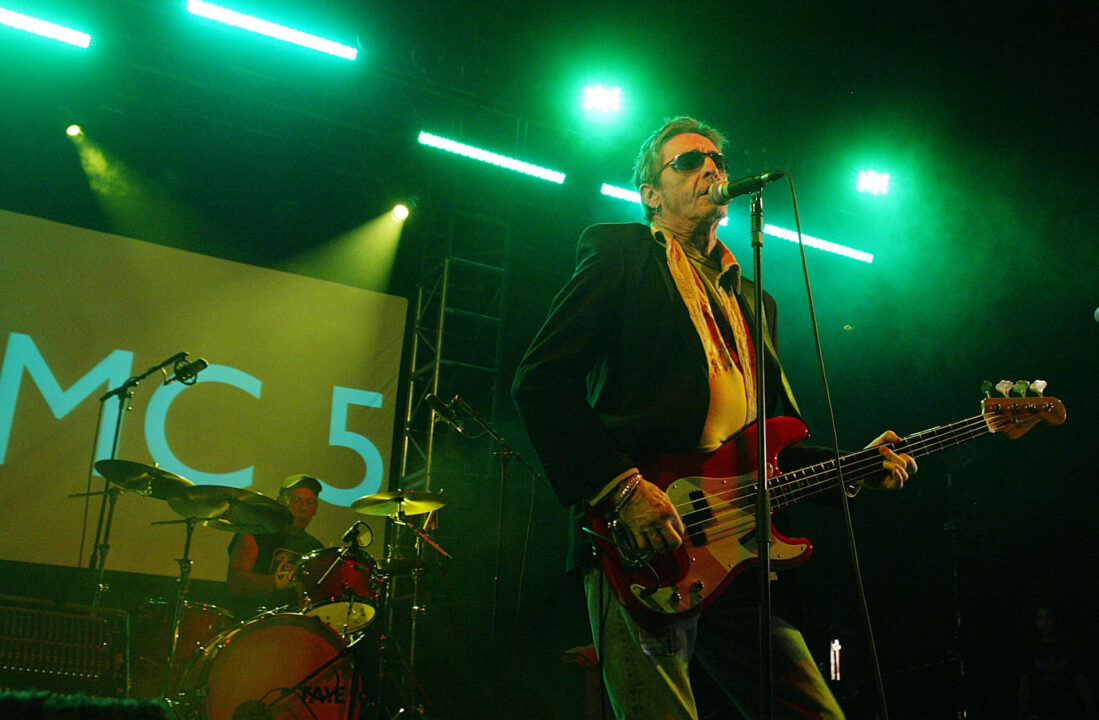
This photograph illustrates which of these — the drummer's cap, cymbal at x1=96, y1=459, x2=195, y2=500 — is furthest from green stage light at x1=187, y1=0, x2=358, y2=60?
cymbal at x1=96, y1=459, x2=195, y2=500

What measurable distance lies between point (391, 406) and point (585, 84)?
10.9 feet

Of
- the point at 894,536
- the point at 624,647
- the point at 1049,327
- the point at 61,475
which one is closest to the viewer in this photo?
the point at 624,647

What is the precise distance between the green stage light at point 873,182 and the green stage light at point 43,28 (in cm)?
673

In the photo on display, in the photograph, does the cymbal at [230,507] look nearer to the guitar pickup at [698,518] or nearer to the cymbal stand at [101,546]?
the cymbal stand at [101,546]

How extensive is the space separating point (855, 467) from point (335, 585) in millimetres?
3619

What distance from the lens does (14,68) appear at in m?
6.55

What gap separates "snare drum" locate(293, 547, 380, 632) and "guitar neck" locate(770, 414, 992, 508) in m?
3.40

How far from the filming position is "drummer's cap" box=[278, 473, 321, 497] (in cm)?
631

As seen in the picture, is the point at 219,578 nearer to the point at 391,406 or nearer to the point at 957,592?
the point at 391,406

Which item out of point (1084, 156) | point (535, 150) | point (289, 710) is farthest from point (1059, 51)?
point (289, 710)

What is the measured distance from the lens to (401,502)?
558 cm

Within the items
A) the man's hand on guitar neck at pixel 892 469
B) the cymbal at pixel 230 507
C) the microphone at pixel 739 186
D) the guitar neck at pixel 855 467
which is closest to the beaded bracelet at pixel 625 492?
the guitar neck at pixel 855 467

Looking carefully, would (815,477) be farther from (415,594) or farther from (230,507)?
(415,594)

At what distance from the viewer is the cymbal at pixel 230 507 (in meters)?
4.62
